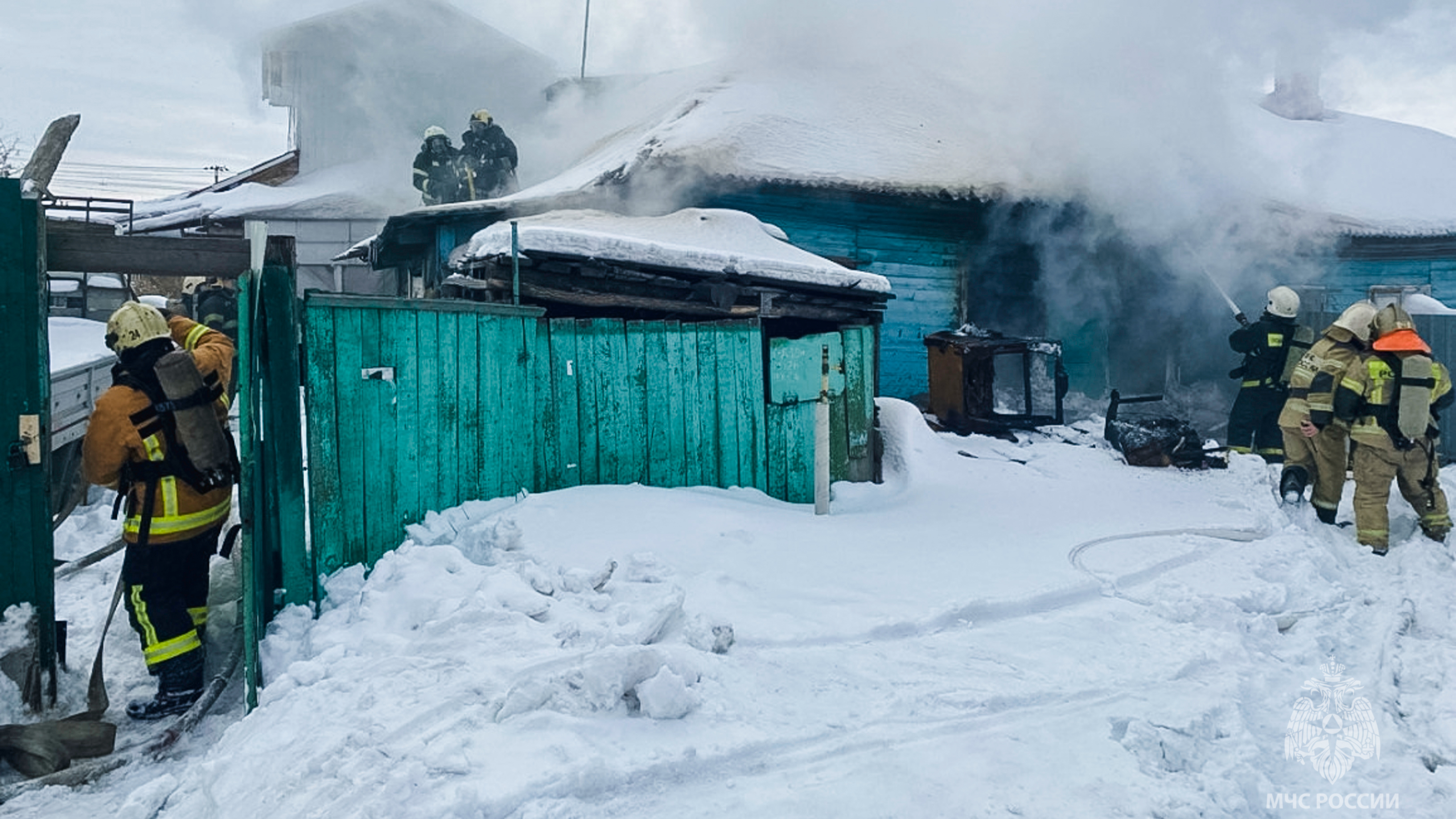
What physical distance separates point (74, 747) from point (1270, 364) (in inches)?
412

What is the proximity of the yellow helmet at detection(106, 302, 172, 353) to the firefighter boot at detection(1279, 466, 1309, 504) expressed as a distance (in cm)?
794

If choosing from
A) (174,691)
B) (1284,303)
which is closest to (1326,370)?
(1284,303)

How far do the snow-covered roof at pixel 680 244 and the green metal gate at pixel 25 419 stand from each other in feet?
10.2

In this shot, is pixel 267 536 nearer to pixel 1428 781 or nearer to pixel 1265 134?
pixel 1428 781

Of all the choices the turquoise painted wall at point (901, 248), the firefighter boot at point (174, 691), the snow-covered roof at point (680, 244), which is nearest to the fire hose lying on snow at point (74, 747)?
the firefighter boot at point (174, 691)

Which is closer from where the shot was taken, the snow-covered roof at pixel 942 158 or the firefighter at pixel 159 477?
the firefighter at pixel 159 477

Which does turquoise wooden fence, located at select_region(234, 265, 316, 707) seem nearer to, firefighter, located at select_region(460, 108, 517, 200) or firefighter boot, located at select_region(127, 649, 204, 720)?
firefighter boot, located at select_region(127, 649, 204, 720)

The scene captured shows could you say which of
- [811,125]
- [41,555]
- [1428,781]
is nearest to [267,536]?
[41,555]

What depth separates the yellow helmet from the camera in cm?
462

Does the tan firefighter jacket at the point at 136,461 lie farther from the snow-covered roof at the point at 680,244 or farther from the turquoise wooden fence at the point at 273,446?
the snow-covered roof at the point at 680,244

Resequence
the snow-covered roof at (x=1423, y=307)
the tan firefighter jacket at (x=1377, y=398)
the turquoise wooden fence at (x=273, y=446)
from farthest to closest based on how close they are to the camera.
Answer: the snow-covered roof at (x=1423, y=307)
the tan firefighter jacket at (x=1377, y=398)
the turquoise wooden fence at (x=273, y=446)

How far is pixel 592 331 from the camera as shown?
6.24m

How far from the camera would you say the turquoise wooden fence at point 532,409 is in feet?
15.5

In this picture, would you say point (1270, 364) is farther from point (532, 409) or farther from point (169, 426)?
point (169, 426)
